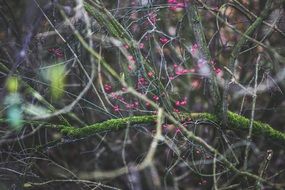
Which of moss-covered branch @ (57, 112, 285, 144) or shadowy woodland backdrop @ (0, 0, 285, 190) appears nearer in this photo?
shadowy woodland backdrop @ (0, 0, 285, 190)

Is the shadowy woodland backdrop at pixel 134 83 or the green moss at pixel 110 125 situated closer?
the shadowy woodland backdrop at pixel 134 83

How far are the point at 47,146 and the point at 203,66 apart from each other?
5.30 ft

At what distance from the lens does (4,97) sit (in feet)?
13.0

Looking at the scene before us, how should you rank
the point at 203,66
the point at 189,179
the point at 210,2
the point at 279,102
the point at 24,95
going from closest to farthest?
the point at 203,66 → the point at 24,95 → the point at 210,2 → the point at 279,102 → the point at 189,179

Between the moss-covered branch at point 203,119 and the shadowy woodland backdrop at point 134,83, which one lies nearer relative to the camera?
the shadowy woodland backdrop at point 134,83

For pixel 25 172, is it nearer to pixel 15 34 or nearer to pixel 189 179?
pixel 15 34

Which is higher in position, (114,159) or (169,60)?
(169,60)

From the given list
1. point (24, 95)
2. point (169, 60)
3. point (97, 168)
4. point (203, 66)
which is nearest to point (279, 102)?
point (169, 60)

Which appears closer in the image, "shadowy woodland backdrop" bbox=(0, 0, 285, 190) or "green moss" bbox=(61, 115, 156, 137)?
"shadowy woodland backdrop" bbox=(0, 0, 285, 190)

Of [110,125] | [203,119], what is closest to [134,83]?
[110,125]

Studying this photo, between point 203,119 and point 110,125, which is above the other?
point 203,119

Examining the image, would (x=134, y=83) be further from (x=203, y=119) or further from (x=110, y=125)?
(x=203, y=119)

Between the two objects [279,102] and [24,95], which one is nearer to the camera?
[24,95]

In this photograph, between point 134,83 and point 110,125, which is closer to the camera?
point 110,125
